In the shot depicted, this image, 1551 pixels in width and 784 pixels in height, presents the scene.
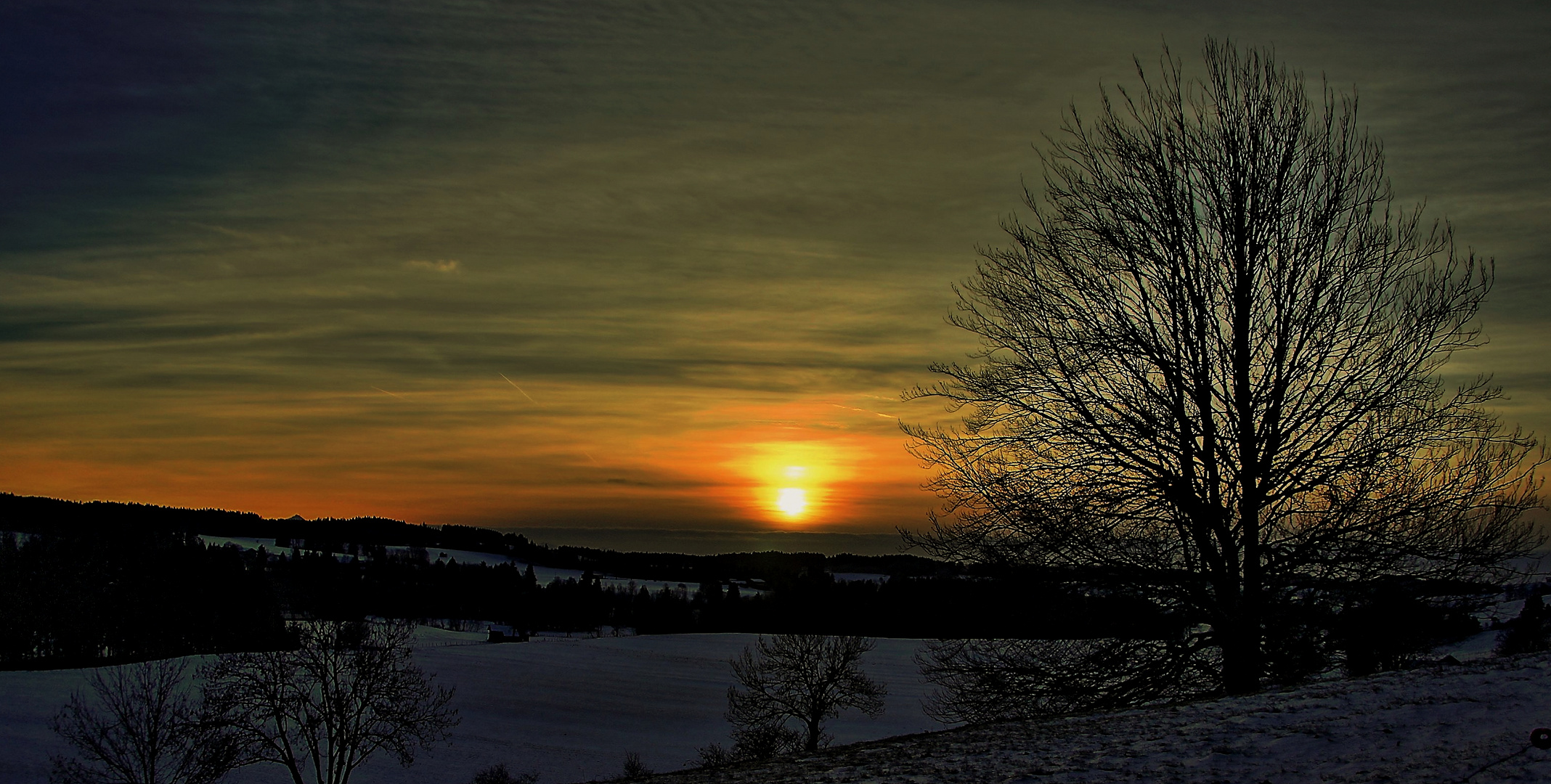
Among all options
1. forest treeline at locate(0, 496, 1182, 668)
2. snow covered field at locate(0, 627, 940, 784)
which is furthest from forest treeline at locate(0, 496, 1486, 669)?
snow covered field at locate(0, 627, 940, 784)

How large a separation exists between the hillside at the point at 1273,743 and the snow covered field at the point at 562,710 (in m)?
46.6

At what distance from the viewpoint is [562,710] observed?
6888 centimetres

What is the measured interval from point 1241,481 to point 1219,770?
15.4 ft

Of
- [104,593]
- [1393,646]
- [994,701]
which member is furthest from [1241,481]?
[104,593]

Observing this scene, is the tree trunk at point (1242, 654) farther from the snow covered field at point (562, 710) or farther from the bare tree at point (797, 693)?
the snow covered field at point (562, 710)

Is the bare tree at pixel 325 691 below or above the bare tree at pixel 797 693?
above

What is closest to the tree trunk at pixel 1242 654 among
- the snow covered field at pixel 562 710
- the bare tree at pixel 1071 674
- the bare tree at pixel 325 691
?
the bare tree at pixel 1071 674

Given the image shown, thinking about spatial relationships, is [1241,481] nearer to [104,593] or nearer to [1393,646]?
[1393,646]

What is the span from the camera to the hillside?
16.9 feet

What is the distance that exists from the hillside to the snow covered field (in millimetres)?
46580

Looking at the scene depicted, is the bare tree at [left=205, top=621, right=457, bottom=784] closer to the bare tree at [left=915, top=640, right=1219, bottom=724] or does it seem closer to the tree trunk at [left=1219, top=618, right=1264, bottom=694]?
the bare tree at [left=915, top=640, right=1219, bottom=724]

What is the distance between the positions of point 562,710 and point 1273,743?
6938cm

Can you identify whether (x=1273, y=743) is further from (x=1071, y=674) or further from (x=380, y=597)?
(x=380, y=597)

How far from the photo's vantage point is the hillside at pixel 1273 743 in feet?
16.9
